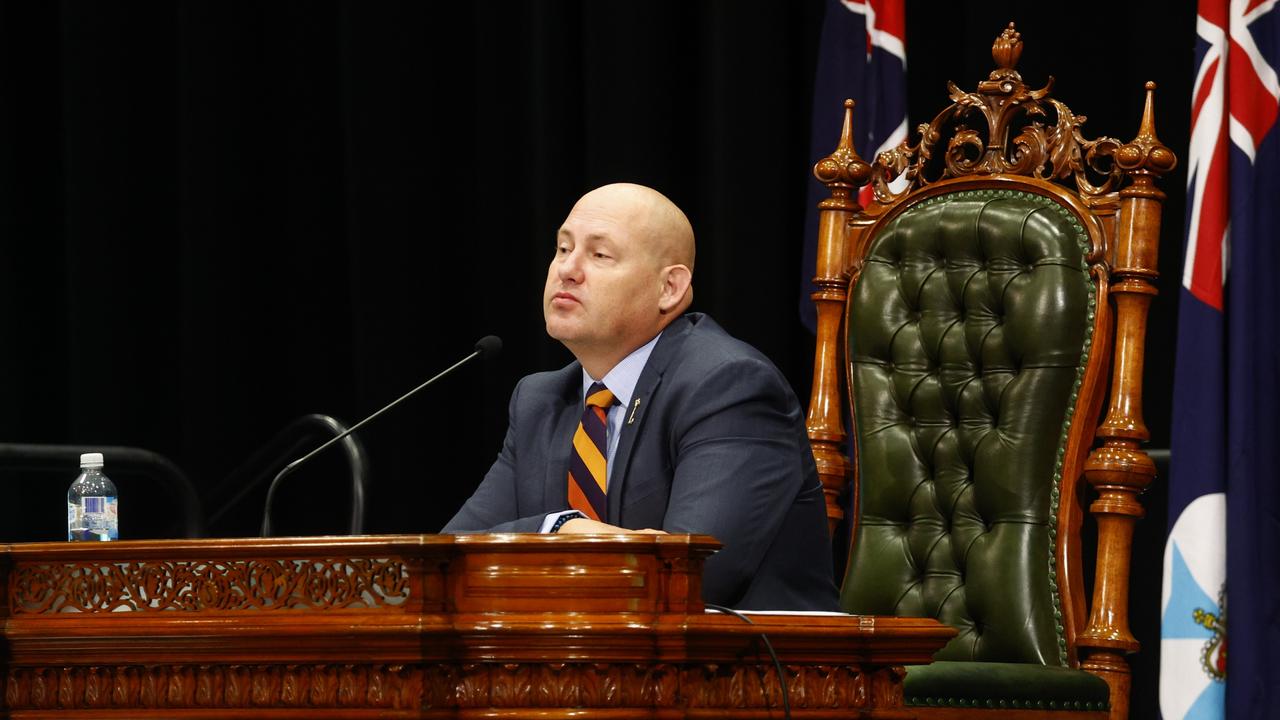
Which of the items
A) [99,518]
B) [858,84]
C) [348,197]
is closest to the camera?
[99,518]

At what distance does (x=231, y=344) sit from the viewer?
3990mm

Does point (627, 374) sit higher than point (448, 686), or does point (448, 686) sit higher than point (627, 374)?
point (627, 374)

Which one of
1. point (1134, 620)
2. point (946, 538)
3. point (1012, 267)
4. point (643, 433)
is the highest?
point (1012, 267)

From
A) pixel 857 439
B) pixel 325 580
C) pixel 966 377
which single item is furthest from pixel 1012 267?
pixel 325 580

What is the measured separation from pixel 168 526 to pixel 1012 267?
2358 mm

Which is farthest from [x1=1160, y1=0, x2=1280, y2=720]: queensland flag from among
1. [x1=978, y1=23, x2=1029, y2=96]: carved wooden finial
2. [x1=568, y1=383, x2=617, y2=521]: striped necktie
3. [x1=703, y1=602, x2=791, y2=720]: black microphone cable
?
[x1=703, y1=602, x2=791, y2=720]: black microphone cable

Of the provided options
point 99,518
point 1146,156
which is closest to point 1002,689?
point 1146,156

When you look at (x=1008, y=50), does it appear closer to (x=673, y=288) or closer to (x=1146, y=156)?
(x=1146, y=156)

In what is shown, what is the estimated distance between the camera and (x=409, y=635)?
1.39 m

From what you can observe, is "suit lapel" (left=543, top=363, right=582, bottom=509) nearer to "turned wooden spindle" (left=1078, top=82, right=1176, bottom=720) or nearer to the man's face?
the man's face

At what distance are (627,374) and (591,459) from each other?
0.46 feet

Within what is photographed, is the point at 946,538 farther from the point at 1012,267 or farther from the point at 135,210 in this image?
the point at 135,210

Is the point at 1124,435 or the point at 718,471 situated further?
the point at 1124,435

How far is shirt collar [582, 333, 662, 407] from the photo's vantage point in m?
2.27
